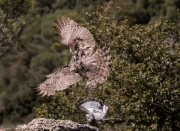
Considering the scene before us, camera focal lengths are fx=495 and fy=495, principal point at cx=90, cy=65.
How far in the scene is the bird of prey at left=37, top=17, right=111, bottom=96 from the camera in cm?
1207

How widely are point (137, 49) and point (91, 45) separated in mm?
4538

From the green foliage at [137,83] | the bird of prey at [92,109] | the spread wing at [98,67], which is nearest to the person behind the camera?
the bird of prey at [92,109]

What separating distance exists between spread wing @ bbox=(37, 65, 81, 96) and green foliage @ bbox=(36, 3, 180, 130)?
298 centimetres

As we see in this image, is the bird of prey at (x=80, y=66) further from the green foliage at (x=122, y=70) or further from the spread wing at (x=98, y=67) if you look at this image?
the green foliage at (x=122, y=70)

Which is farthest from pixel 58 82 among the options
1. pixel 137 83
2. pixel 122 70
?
pixel 122 70

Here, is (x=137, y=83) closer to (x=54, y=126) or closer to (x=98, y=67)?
(x=98, y=67)

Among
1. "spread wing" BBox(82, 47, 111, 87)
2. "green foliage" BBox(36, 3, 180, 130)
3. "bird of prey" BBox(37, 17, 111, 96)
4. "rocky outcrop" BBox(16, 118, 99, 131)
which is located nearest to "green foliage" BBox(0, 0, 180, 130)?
"green foliage" BBox(36, 3, 180, 130)

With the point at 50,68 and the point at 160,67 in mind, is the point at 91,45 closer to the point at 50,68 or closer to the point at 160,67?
the point at 160,67

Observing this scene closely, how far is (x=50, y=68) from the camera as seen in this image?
6631 cm

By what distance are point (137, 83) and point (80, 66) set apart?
3.66 meters

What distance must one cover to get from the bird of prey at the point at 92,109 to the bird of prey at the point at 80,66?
2.37ft

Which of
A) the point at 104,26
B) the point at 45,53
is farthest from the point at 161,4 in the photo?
the point at 104,26

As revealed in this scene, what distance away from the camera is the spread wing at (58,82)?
39.9 feet

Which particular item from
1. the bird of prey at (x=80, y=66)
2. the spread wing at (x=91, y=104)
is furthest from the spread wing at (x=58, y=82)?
the spread wing at (x=91, y=104)
